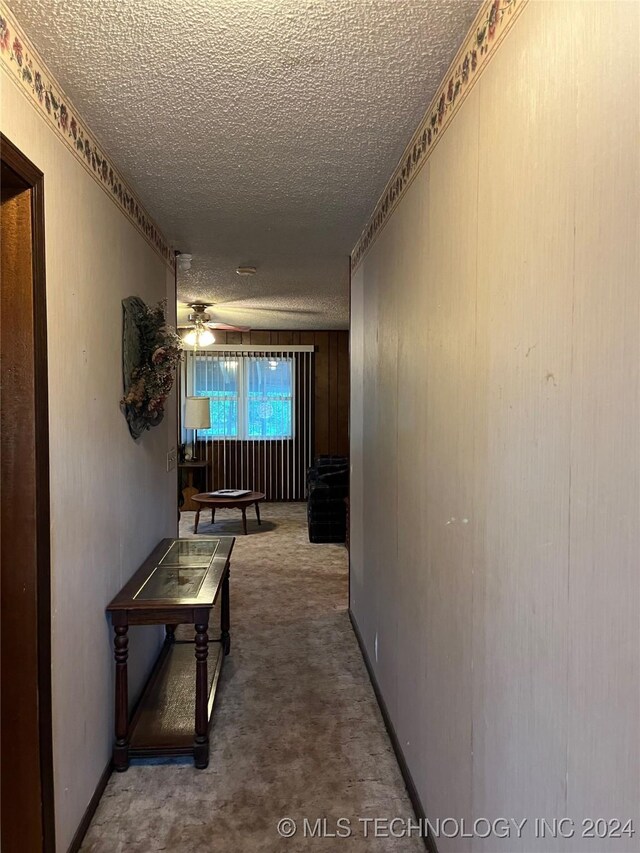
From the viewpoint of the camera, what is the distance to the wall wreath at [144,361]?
2.37 m

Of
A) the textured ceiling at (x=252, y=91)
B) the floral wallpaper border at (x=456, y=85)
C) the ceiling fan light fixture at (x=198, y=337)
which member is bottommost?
the ceiling fan light fixture at (x=198, y=337)

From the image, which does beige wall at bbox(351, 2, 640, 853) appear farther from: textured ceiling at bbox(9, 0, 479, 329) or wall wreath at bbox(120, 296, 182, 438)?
wall wreath at bbox(120, 296, 182, 438)

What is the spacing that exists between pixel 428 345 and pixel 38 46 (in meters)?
1.36

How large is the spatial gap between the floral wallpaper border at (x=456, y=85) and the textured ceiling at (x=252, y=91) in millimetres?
32

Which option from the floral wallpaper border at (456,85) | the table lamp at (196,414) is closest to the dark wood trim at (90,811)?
the floral wallpaper border at (456,85)

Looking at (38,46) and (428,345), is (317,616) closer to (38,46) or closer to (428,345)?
(428,345)

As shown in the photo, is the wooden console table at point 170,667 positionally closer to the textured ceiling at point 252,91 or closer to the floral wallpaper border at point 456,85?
the textured ceiling at point 252,91

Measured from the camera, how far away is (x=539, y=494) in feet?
3.35

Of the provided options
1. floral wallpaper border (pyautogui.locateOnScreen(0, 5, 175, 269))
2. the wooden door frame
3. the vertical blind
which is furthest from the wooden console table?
the vertical blind

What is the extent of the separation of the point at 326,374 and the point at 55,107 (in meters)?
6.22

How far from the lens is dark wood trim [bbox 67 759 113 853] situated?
1752 mm

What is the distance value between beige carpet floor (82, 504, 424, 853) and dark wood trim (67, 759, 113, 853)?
1.1 inches

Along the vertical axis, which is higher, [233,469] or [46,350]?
[46,350]

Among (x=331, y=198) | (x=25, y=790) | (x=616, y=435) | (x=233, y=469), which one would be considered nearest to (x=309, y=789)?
(x=25, y=790)
